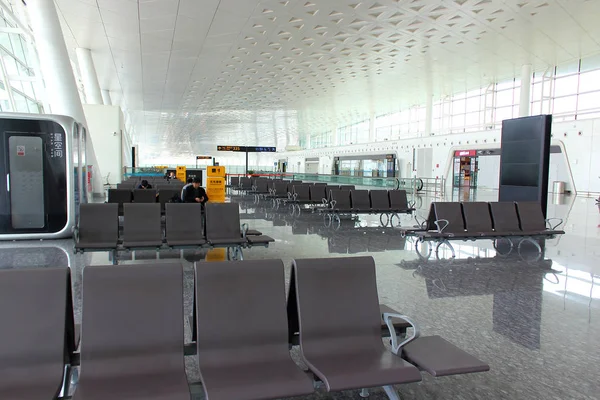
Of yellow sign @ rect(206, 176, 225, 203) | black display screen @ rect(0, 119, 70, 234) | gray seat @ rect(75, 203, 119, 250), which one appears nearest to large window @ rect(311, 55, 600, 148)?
yellow sign @ rect(206, 176, 225, 203)

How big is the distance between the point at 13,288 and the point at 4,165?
22.8 ft

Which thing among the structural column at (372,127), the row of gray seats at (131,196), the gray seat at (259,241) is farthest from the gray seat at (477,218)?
the structural column at (372,127)

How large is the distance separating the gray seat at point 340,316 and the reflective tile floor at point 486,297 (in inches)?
13.0

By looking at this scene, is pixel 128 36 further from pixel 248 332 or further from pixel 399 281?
pixel 248 332

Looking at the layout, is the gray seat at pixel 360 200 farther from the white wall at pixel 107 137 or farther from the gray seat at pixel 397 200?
the white wall at pixel 107 137

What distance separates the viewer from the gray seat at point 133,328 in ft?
7.37

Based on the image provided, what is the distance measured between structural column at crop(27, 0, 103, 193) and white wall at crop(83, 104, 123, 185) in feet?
19.3

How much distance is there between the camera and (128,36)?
61.7ft

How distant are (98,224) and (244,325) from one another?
4.62 m

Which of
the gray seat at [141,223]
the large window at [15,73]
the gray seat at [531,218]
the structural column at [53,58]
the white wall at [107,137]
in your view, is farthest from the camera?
the white wall at [107,137]

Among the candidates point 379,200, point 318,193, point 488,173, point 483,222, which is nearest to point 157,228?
Answer: point 483,222

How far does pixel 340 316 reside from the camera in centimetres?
267

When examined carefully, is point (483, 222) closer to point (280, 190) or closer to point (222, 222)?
point (222, 222)

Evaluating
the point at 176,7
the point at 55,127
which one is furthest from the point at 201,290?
the point at 176,7
